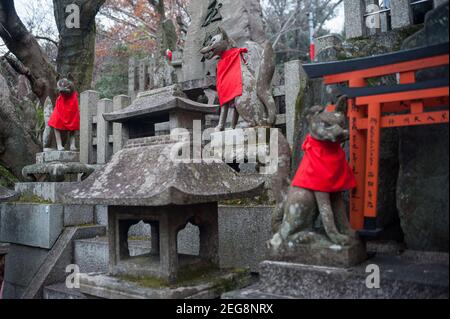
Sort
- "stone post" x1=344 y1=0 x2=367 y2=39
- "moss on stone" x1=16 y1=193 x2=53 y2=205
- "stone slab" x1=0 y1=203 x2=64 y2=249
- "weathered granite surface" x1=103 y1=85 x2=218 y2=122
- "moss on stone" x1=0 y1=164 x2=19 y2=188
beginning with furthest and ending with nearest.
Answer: "moss on stone" x1=0 y1=164 x2=19 y2=188, "moss on stone" x1=16 y1=193 x2=53 y2=205, "stone slab" x1=0 y1=203 x2=64 y2=249, "stone post" x1=344 y1=0 x2=367 y2=39, "weathered granite surface" x1=103 y1=85 x2=218 y2=122

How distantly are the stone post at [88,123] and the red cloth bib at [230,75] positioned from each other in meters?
4.90

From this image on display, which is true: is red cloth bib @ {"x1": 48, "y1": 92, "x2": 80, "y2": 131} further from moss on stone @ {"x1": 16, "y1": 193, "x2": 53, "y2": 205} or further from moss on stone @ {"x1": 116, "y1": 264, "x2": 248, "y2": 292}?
moss on stone @ {"x1": 116, "y1": 264, "x2": 248, "y2": 292}

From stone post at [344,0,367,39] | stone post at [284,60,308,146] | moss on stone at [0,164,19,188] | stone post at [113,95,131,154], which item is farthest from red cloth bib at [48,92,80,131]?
stone post at [344,0,367,39]

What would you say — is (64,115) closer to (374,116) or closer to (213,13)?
(213,13)

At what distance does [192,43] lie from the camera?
8.96 metres

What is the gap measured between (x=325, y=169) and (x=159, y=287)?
1.97m

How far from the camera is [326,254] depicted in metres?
3.38

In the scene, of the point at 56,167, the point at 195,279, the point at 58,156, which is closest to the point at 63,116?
the point at 58,156

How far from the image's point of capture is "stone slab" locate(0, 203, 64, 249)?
662cm

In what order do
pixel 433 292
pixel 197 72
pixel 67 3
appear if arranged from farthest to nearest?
pixel 67 3 < pixel 197 72 < pixel 433 292

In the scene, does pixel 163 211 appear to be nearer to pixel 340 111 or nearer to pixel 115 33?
pixel 340 111

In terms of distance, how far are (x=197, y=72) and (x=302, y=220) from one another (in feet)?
19.4

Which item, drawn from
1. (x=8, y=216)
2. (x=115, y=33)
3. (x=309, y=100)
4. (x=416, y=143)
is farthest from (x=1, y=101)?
(x=115, y=33)

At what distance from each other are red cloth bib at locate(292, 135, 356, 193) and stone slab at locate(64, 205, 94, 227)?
4799 mm
